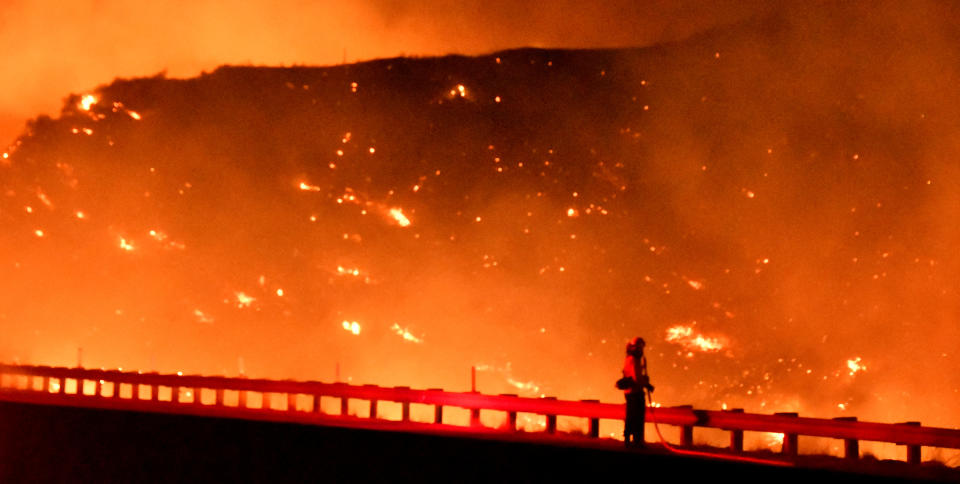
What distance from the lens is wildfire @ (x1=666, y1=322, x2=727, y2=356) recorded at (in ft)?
126

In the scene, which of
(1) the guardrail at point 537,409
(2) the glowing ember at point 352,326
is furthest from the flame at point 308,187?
(1) the guardrail at point 537,409

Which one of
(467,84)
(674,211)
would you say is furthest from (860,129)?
(467,84)

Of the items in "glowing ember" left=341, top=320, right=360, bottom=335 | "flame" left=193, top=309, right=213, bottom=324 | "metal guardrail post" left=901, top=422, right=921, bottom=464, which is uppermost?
"flame" left=193, top=309, right=213, bottom=324

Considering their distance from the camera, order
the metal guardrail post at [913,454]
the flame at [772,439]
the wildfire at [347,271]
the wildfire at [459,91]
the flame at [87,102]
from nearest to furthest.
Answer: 1. the metal guardrail post at [913,454]
2. the flame at [772,439]
3. the wildfire at [347,271]
4. the flame at [87,102]
5. the wildfire at [459,91]

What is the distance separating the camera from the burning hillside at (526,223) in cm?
3753

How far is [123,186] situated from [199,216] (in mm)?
3874

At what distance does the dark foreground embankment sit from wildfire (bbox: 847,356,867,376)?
24.1m

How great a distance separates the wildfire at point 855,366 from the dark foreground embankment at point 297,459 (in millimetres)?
24102

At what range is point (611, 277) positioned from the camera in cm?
4338

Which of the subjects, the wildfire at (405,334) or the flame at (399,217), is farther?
the flame at (399,217)

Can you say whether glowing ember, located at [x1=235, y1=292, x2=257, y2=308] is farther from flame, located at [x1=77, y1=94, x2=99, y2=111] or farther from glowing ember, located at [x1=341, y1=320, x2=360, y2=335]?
flame, located at [x1=77, y1=94, x2=99, y2=111]

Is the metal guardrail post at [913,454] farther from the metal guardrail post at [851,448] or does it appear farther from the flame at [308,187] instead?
the flame at [308,187]

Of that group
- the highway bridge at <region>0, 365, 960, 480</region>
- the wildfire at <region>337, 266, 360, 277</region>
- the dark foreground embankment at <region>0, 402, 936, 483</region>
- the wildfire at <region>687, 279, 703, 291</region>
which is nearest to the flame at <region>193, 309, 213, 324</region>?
the wildfire at <region>337, 266, 360, 277</region>

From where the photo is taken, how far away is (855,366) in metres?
35.1
